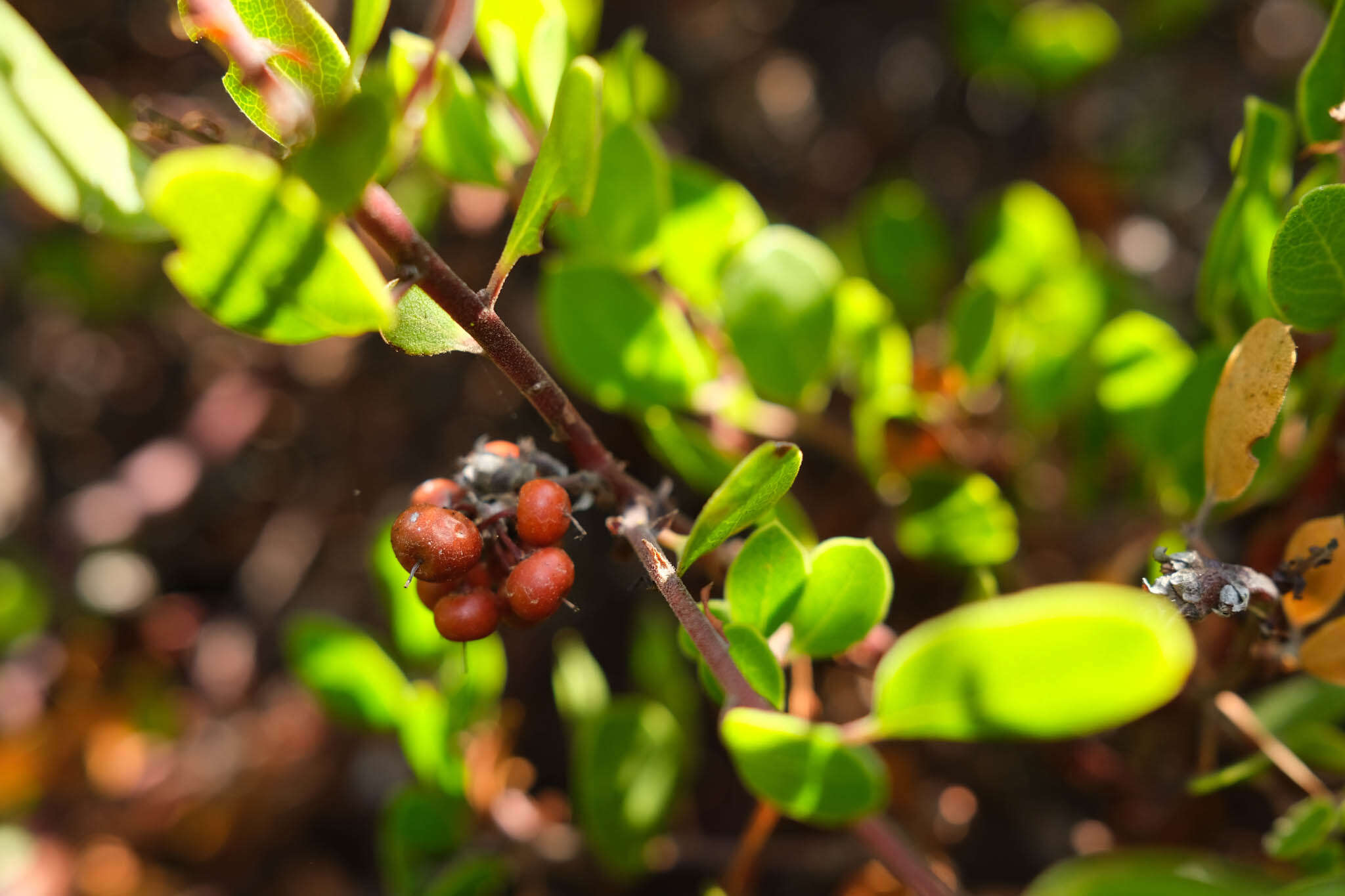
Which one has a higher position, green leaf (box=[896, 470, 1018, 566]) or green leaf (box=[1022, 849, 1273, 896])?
green leaf (box=[1022, 849, 1273, 896])

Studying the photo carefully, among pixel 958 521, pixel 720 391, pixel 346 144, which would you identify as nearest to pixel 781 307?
pixel 720 391

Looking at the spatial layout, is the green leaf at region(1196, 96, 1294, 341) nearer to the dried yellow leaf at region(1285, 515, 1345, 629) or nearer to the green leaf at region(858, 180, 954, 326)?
the dried yellow leaf at region(1285, 515, 1345, 629)

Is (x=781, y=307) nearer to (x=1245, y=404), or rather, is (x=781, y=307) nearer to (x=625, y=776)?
(x=1245, y=404)

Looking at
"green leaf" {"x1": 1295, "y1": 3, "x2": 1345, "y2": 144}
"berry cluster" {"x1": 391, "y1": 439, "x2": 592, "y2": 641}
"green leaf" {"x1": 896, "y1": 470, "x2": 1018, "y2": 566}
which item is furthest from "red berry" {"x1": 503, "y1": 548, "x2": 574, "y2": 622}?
"green leaf" {"x1": 1295, "y1": 3, "x2": 1345, "y2": 144}

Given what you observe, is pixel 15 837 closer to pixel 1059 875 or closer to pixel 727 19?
pixel 1059 875

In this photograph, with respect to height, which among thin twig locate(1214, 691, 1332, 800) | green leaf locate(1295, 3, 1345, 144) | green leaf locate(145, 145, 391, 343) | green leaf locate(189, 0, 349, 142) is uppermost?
green leaf locate(1295, 3, 1345, 144)

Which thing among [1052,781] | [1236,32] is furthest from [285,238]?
[1236,32]

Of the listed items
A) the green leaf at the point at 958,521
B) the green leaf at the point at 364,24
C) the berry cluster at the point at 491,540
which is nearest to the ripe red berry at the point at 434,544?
the berry cluster at the point at 491,540
